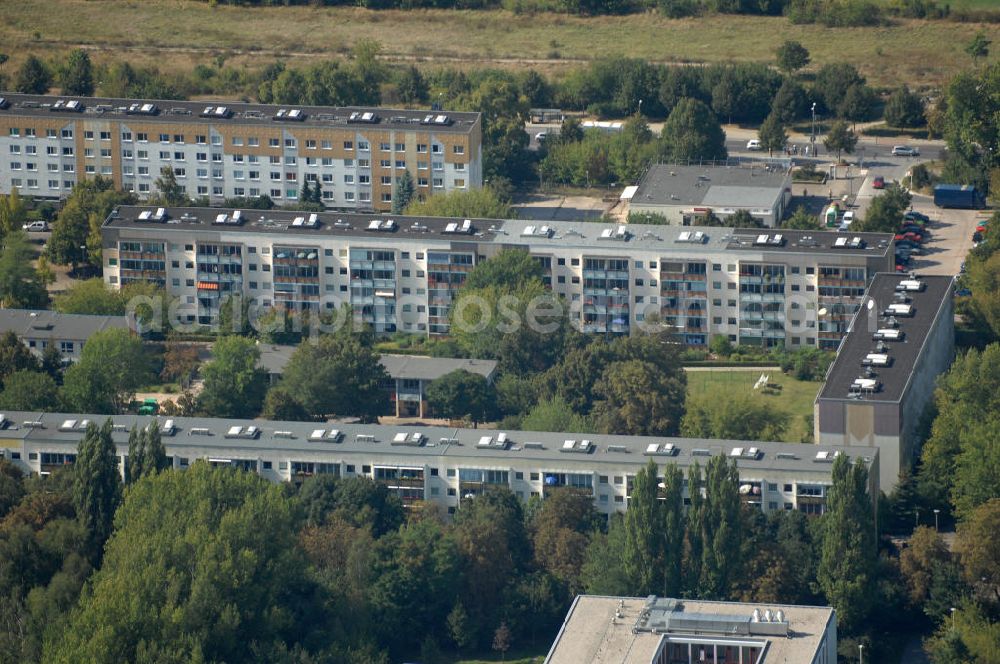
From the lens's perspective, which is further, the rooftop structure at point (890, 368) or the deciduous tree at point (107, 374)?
the deciduous tree at point (107, 374)

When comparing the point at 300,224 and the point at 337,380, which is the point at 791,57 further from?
the point at 337,380

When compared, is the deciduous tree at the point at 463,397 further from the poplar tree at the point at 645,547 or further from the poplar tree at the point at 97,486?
the poplar tree at the point at 645,547

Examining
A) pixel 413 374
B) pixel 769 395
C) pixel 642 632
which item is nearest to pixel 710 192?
pixel 769 395

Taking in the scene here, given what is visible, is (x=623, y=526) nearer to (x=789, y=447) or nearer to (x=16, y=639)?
(x=789, y=447)

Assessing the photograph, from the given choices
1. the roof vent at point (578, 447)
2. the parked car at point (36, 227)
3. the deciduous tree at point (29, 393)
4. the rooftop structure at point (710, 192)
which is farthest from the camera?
the parked car at point (36, 227)

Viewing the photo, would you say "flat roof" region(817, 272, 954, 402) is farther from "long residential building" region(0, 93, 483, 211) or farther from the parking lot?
"long residential building" region(0, 93, 483, 211)

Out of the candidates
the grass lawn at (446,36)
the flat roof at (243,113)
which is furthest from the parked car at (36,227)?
the grass lawn at (446,36)

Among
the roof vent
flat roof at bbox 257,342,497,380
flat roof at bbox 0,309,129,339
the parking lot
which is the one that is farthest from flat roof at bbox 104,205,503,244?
the roof vent
